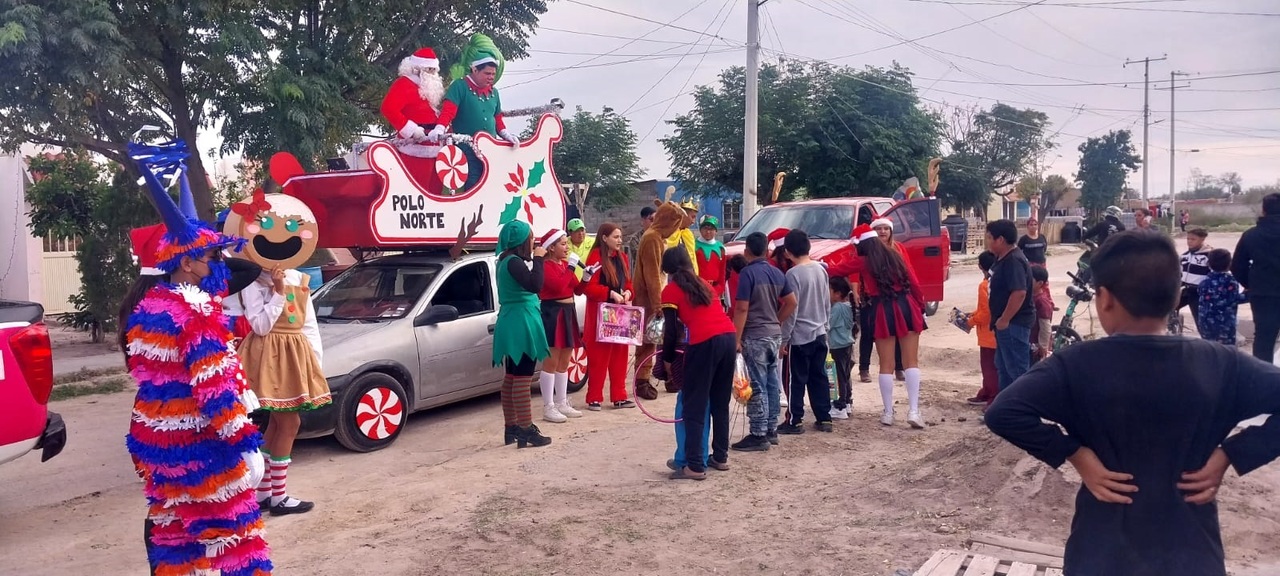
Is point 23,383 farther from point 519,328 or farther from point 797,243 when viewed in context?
point 797,243

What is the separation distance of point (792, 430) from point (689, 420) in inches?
67.1

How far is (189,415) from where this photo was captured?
3746 millimetres

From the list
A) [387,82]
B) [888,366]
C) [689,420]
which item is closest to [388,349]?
[689,420]

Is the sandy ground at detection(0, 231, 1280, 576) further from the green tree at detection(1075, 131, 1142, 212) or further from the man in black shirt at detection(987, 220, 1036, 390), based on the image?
the green tree at detection(1075, 131, 1142, 212)

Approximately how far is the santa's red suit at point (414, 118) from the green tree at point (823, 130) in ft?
46.2

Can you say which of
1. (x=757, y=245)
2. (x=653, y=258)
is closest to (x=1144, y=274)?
(x=757, y=245)

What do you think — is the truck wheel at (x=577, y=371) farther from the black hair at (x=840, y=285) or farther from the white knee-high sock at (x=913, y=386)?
the white knee-high sock at (x=913, y=386)

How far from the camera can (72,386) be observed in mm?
10398

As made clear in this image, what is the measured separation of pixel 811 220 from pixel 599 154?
16.6 metres

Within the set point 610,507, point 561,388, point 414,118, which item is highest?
point 414,118

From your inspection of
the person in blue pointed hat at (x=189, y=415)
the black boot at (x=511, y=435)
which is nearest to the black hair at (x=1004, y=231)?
the black boot at (x=511, y=435)

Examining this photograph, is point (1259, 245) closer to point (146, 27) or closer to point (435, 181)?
point (435, 181)

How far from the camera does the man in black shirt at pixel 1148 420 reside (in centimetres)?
228

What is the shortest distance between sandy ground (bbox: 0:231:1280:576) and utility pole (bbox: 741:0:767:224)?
8.01 metres
